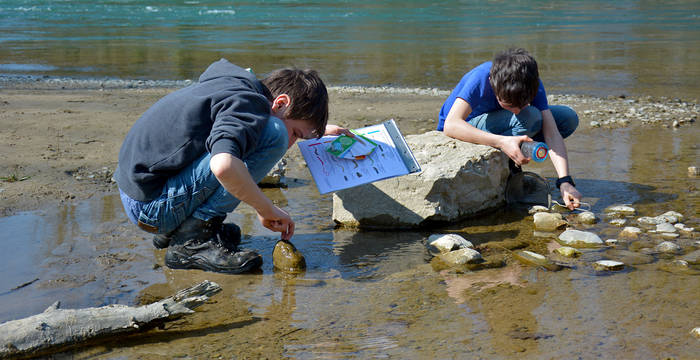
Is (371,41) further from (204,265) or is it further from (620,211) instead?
(204,265)

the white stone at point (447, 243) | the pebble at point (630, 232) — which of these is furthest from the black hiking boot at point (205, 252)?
the pebble at point (630, 232)

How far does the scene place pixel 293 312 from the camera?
2.95 metres

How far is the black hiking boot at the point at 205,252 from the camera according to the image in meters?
3.41

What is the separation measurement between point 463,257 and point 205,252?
1.33m

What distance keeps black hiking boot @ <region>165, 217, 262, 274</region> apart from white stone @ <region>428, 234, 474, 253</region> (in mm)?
971

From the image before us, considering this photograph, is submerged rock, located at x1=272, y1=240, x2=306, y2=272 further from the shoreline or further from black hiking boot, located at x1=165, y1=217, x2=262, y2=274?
the shoreline

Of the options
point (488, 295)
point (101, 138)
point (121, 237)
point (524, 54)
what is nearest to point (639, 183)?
point (524, 54)

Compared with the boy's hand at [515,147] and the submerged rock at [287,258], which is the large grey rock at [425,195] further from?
the submerged rock at [287,258]

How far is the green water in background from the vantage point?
35.2ft

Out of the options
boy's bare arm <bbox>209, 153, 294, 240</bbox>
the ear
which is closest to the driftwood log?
boy's bare arm <bbox>209, 153, 294, 240</bbox>

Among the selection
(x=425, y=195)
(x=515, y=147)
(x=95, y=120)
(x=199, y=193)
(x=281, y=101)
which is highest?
(x=281, y=101)

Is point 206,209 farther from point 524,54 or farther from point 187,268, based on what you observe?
point 524,54

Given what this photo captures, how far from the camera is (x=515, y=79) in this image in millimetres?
4125

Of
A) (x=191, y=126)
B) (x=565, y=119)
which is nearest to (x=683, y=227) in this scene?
(x=565, y=119)
